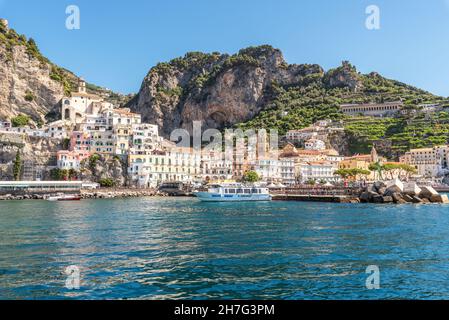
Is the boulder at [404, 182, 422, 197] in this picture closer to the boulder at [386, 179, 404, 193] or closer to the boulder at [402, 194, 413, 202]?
the boulder at [386, 179, 404, 193]

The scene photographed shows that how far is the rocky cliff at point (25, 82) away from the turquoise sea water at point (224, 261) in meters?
81.4

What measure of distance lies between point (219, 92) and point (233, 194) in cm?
9004

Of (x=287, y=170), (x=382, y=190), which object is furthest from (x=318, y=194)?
(x=287, y=170)

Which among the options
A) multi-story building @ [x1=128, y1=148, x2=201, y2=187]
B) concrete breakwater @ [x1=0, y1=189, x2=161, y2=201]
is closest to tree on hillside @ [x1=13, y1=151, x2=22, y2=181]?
concrete breakwater @ [x1=0, y1=189, x2=161, y2=201]

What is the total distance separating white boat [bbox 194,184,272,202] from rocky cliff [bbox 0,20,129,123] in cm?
5849

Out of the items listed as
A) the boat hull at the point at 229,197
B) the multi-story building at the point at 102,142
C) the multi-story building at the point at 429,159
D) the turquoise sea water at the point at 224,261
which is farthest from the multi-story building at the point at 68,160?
the multi-story building at the point at 429,159

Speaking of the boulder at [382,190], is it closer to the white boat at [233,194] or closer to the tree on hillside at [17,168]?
the white boat at [233,194]

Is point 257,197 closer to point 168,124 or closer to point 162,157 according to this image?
point 162,157

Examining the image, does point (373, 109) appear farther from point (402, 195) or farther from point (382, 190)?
point (402, 195)

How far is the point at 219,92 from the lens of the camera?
150500 millimetres

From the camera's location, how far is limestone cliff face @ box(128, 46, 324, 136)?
494 feet
